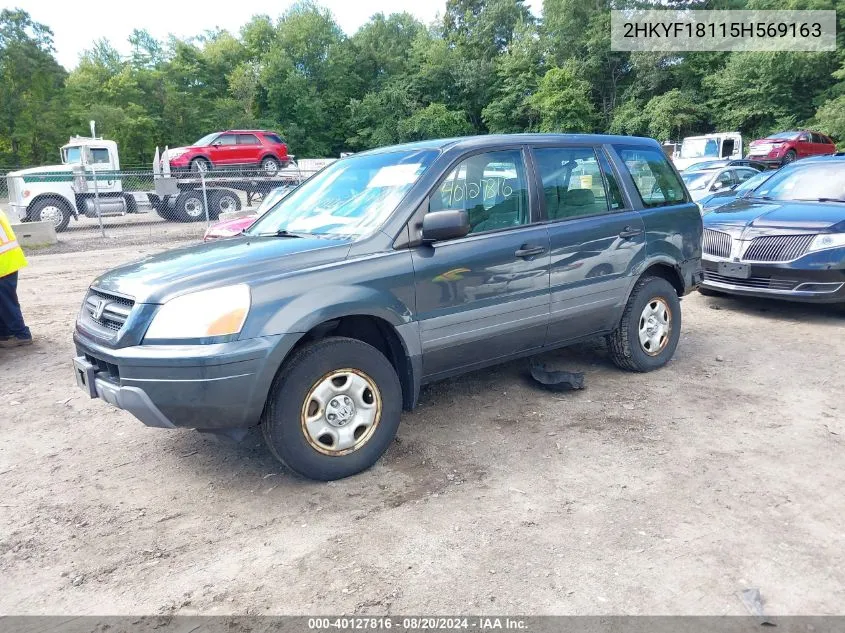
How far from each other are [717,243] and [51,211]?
16.9 meters

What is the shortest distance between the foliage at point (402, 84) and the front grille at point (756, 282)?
1191 inches

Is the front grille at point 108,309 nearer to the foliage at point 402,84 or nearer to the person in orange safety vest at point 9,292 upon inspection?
the person in orange safety vest at point 9,292

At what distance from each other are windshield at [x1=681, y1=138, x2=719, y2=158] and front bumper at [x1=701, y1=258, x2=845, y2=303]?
772 inches

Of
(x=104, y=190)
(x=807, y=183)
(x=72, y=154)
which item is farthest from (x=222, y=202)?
(x=807, y=183)

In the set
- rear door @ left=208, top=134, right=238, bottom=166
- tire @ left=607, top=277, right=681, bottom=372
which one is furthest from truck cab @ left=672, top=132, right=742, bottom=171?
tire @ left=607, top=277, right=681, bottom=372

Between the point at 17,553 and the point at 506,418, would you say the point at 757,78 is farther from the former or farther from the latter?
the point at 17,553

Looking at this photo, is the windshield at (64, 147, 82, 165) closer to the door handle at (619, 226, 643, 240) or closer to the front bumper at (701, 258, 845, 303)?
the front bumper at (701, 258, 845, 303)

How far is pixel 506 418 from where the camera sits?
453cm

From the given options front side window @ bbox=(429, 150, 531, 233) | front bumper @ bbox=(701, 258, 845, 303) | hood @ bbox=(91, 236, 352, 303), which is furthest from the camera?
front bumper @ bbox=(701, 258, 845, 303)

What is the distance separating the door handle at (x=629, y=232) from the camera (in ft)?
16.2

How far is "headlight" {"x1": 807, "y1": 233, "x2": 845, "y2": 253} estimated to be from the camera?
6.65 metres

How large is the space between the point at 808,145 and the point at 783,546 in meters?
28.9

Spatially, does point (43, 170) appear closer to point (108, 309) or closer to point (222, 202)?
point (222, 202)

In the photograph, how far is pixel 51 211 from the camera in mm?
17625
